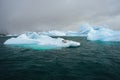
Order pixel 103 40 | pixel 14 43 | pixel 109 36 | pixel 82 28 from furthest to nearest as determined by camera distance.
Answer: pixel 82 28 < pixel 103 40 < pixel 109 36 < pixel 14 43

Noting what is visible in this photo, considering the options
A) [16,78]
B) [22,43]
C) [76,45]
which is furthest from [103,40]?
[16,78]

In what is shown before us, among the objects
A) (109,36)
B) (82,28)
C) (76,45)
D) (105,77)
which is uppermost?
(82,28)

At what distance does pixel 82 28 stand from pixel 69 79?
5812 centimetres

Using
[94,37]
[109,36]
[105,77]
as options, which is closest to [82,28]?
[94,37]

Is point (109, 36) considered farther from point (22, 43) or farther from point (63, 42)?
point (22, 43)

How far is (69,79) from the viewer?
211 inches

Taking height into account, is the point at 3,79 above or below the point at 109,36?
below

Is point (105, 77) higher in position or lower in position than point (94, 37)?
lower

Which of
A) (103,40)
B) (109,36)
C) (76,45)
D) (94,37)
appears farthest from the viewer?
(94,37)

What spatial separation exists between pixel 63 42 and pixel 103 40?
58.0 ft

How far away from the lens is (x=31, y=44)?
20688 millimetres

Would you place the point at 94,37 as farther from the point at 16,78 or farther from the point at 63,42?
the point at 16,78

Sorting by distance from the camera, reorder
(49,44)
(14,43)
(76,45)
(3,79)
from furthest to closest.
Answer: (14,43) → (76,45) → (49,44) → (3,79)

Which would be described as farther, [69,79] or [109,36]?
[109,36]
